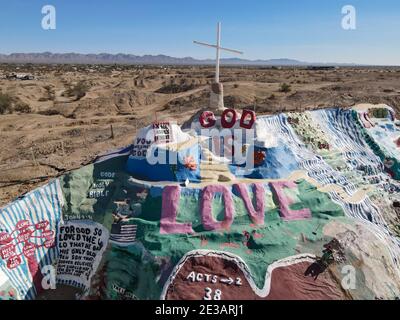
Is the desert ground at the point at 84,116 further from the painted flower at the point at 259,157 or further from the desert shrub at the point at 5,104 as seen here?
the painted flower at the point at 259,157

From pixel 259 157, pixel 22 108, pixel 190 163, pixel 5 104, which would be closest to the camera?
pixel 190 163

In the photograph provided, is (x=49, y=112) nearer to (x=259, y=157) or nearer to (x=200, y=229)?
(x=259, y=157)

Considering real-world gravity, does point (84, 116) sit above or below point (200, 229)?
above

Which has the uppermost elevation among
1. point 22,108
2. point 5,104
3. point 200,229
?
point 5,104

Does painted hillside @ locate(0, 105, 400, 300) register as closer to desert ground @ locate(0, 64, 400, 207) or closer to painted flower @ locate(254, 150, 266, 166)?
painted flower @ locate(254, 150, 266, 166)

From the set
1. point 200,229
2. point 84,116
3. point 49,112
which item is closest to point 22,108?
point 49,112

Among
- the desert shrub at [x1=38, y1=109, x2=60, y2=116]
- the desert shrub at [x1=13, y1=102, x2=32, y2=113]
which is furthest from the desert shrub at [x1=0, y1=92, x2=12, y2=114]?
the desert shrub at [x1=38, y1=109, x2=60, y2=116]

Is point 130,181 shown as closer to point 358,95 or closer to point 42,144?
point 42,144

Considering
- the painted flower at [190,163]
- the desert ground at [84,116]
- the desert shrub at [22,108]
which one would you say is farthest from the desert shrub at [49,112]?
the painted flower at [190,163]
